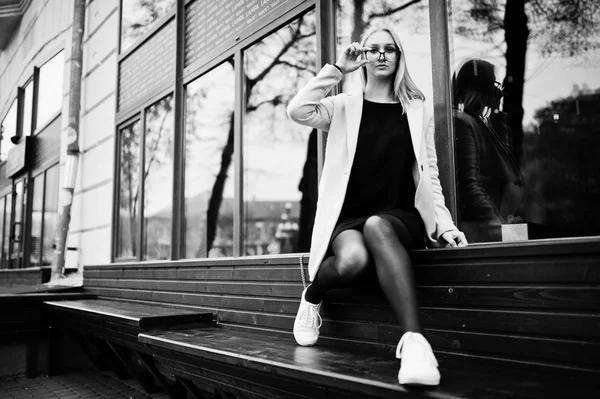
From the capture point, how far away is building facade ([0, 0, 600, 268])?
3.36 m

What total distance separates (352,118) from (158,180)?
386 cm

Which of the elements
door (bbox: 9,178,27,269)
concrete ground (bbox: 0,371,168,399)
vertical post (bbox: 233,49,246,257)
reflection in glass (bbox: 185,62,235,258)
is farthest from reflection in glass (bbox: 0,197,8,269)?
vertical post (bbox: 233,49,246,257)

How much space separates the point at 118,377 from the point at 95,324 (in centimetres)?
90

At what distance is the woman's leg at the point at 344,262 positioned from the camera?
7.36 ft

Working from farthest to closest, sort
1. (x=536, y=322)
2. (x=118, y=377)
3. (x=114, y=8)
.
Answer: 1. (x=114, y=8)
2. (x=118, y=377)
3. (x=536, y=322)

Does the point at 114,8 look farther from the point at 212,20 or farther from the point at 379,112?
the point at 379,112

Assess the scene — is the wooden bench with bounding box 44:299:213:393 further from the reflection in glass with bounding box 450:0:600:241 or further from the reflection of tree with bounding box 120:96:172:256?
the reflection in glass with bounding box 450:0:600:241

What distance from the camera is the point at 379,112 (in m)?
2.56

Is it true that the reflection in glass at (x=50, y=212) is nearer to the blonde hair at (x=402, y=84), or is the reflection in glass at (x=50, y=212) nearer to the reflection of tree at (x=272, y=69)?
the reflection of tree at (x=272, y=69)

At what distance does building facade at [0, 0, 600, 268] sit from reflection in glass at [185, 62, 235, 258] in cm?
2

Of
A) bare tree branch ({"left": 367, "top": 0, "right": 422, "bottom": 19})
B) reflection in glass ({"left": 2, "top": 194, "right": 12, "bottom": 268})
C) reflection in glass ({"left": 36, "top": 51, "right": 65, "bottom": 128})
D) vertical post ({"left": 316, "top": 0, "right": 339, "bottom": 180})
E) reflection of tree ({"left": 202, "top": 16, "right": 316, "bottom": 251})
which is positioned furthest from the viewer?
reflection in glass ({"left": 2, "top": 194, "right": 12, "bottom": 268})

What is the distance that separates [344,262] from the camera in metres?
2.26

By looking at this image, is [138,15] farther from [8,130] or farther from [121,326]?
[8,130]

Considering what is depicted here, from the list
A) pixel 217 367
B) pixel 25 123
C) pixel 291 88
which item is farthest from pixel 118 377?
pixel 25 123
